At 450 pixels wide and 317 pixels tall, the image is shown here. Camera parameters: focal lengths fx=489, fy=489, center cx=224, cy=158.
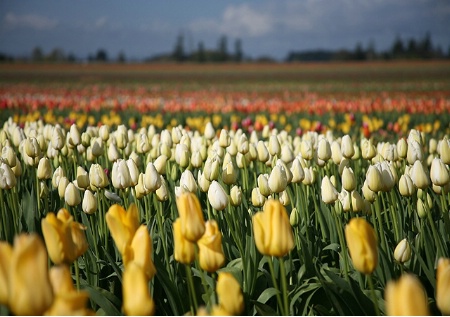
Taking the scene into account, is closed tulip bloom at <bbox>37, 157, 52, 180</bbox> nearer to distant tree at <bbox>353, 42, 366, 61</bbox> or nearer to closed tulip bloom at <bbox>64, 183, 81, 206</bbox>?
closed tulip bloom at <bbox>64, 183, 81, 206</bbox>

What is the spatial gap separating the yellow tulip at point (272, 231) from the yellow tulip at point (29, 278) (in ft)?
2.06

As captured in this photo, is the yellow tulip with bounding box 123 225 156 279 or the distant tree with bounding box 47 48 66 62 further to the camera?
the distant tree with bounding box 47 48 66 62

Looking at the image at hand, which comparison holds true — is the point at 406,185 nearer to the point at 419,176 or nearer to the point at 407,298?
the point at 419,176

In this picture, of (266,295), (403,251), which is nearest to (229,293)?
(266,295)

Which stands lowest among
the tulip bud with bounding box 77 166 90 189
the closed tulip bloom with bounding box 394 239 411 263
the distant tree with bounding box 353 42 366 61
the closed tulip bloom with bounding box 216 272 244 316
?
the closed tulip bloom with bounding box 394 239 411 263

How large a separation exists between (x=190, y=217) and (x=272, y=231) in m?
0.24

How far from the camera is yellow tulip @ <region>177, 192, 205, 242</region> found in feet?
4.69

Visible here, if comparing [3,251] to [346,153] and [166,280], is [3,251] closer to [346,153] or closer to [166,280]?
[166,280]

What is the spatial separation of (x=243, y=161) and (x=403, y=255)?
66.5 inches

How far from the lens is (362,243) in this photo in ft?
4.48

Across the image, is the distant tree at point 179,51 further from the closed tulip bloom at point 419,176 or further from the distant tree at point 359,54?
the closed tulip bloom at point 419,176

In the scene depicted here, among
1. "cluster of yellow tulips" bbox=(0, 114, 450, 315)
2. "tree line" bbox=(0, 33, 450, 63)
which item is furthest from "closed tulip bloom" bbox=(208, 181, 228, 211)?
"tree line" bbox=(0, 33, 450, 63)

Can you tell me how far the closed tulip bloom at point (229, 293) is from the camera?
1258 mm

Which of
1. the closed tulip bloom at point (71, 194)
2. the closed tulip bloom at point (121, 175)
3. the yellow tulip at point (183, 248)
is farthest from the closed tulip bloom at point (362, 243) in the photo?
the closed tulip bloom at point (71, 194)
